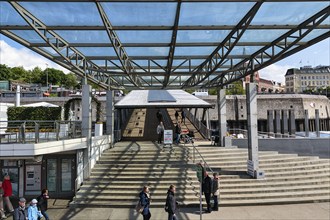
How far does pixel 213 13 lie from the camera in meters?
9.98

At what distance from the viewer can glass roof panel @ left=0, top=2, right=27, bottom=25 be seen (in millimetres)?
9467

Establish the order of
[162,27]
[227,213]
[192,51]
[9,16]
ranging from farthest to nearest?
[192,51]
[227,213]
[162,27]
[9,16]

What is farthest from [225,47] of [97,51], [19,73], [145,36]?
[19,73]

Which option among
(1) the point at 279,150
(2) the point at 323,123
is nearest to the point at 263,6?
(1) the point at 279,150

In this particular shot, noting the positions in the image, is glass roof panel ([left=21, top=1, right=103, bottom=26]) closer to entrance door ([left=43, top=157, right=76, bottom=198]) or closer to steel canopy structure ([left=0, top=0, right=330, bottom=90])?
steel canopy structure ([left=0, top=0, right=330, bottom=90])

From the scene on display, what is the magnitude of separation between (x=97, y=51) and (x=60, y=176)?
714cm

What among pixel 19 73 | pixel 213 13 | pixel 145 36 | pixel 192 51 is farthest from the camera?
pixel 19 73

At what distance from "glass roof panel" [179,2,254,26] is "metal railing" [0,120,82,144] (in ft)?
25.4

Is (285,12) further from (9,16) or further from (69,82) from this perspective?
(69,82)

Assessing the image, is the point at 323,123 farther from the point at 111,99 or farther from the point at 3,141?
the point at 3,141

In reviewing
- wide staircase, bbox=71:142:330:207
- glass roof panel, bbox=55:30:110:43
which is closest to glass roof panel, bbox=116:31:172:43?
glass roof panel, bbox=55:30:110:43

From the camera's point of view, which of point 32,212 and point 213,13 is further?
point 213,13

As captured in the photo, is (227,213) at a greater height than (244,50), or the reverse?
(244,50)

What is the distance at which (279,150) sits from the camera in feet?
60.5
